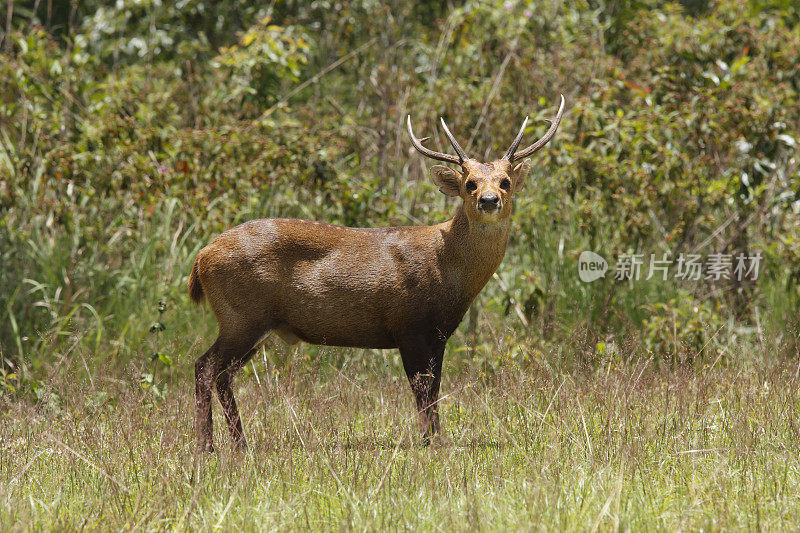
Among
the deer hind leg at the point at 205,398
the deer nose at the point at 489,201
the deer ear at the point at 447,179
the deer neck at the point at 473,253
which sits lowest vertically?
the deer hind leg at the point at 205,398

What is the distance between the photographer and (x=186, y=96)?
30.6 ft

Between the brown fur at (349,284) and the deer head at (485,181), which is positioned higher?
the deer head at (485,181)

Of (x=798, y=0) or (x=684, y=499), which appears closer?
(x=684, y=499)

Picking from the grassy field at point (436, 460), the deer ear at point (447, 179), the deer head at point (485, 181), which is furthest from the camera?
the deer ear at point (447, 179)

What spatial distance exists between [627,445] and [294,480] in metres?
1.46

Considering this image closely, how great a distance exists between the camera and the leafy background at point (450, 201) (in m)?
7.36

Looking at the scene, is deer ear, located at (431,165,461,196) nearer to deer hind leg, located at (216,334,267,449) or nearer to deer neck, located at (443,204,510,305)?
deer neck, located at (443,204,510,305)

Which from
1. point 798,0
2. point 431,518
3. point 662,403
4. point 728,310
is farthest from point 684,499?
point 798,0

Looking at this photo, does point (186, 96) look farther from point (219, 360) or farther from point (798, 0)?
point (798, 0)

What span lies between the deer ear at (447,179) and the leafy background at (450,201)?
4.82ft

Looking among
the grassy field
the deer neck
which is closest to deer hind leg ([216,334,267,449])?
the grassy field

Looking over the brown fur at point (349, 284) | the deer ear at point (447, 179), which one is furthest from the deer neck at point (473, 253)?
the deer ear at point (447, 179)

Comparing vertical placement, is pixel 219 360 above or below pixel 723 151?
below

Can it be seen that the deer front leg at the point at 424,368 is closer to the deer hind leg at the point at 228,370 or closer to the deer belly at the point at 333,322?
the deer belly at the point at 333,322
